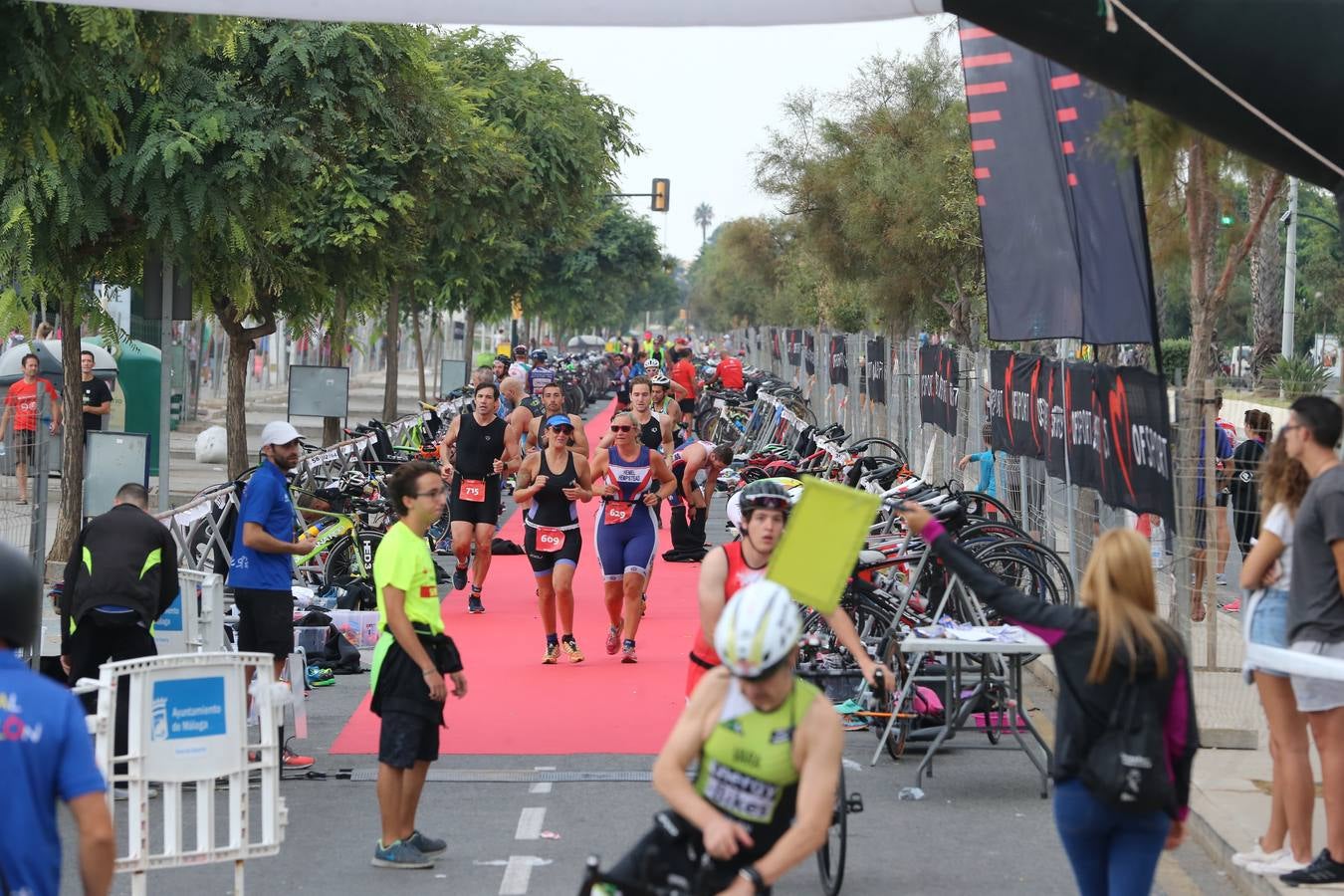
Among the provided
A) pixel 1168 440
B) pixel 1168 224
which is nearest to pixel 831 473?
pixel 1168 224

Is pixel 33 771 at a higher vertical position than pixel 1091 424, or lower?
lower

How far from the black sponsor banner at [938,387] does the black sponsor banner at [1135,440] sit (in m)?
7.81

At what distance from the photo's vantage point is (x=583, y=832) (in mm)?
8625

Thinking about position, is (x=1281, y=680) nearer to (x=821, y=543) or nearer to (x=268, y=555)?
(x=821, y=543)

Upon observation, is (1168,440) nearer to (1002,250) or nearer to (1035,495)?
(1002,250)

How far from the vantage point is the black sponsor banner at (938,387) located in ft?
62.7

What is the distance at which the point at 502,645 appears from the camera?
14.0 metres

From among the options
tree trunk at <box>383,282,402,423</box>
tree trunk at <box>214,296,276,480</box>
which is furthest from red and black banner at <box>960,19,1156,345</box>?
tree trunk at <box>383,282,402,423</box>

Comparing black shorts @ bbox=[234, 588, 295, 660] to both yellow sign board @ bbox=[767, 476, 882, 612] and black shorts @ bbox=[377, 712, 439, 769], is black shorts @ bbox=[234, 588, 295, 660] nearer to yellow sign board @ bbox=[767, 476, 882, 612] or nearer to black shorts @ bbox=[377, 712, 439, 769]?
black shorts @ bbox=[377, 712, 439, 769]

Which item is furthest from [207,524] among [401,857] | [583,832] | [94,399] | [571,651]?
[94,399]

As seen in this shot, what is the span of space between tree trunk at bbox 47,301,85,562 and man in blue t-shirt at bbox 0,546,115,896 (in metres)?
12.1

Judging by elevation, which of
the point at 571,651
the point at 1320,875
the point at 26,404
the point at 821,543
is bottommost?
the point at 571,651

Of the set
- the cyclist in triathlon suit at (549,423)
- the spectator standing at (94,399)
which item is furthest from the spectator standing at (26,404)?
the cyclist in triathlon suit at (549,423)

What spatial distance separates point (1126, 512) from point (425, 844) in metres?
7.03
